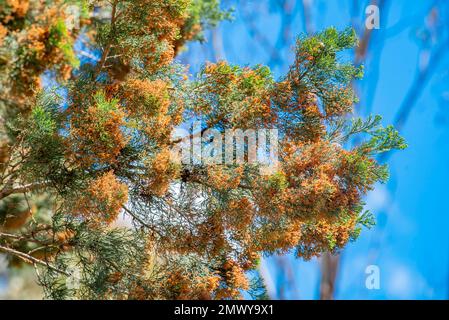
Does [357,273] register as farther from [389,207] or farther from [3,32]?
[3,32]

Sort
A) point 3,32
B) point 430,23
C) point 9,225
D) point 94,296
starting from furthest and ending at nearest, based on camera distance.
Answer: point 430,23, point 9,225, point 94,296, point 3,32

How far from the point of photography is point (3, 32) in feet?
8.95

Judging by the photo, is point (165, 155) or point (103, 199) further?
point (165, 155)

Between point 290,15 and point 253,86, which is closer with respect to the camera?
point 253,86

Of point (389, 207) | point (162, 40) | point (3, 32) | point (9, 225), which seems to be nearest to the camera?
point (3, 32)

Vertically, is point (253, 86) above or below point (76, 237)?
above

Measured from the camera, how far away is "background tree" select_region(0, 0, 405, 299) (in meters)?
2.86

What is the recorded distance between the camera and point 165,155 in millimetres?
2883

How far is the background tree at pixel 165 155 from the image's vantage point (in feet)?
9.38

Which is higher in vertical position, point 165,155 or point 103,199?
point 165,155
